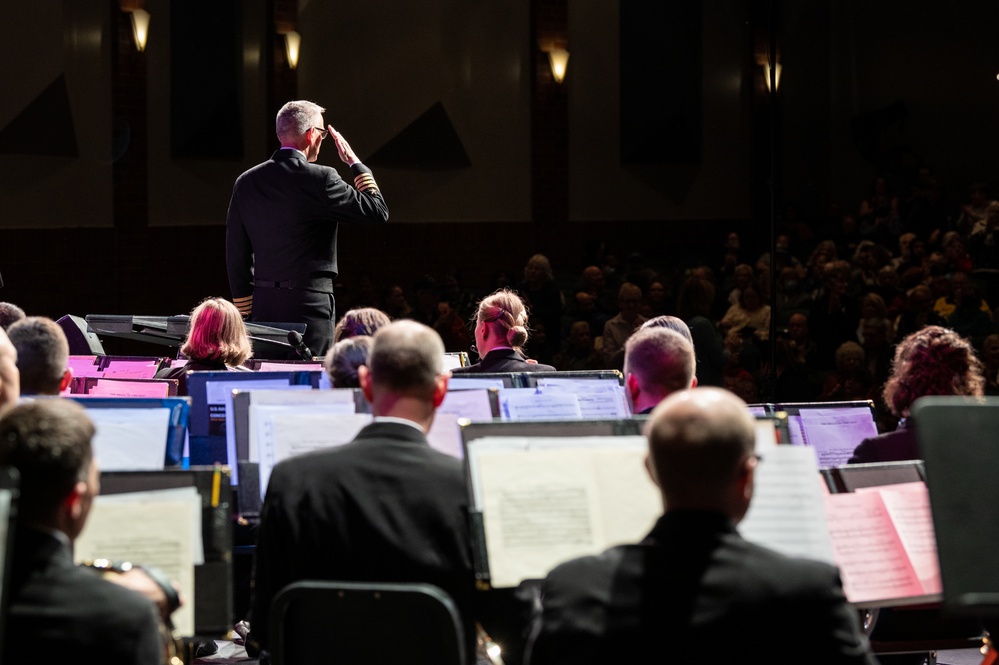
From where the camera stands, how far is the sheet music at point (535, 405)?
12.4ft

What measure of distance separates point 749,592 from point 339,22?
11.5 m

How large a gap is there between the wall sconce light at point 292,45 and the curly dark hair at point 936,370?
9295 millimetres

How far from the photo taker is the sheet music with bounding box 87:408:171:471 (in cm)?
321

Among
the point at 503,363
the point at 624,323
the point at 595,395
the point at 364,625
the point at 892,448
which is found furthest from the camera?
the point at 624,323

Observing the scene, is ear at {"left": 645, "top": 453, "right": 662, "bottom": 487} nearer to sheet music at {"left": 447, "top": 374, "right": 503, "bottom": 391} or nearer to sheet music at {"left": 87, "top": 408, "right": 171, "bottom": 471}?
sheet music at {"left": 87, "top": 408, "right": 171, "bottom": 471}

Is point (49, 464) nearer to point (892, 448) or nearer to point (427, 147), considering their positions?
point (892, 448)

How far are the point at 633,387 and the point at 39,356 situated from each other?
64.9 inches

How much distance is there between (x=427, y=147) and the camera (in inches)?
529

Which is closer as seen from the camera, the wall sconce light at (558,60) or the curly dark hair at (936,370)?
the curly dark hair at (936,370)

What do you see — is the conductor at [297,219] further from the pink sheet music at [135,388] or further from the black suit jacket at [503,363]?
the pink sheet music at [135,388]

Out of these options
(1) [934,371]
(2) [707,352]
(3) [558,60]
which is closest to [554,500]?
(1) [934,371]

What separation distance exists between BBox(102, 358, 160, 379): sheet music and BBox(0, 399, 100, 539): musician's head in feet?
10.7

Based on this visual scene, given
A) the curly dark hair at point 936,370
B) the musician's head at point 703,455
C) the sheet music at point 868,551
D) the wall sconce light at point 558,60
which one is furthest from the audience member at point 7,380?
the wall sconce light at point 558,60

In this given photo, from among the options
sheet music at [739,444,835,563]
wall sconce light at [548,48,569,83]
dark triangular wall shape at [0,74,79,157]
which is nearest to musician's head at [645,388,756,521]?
sheet music at [739,444,835,563]
